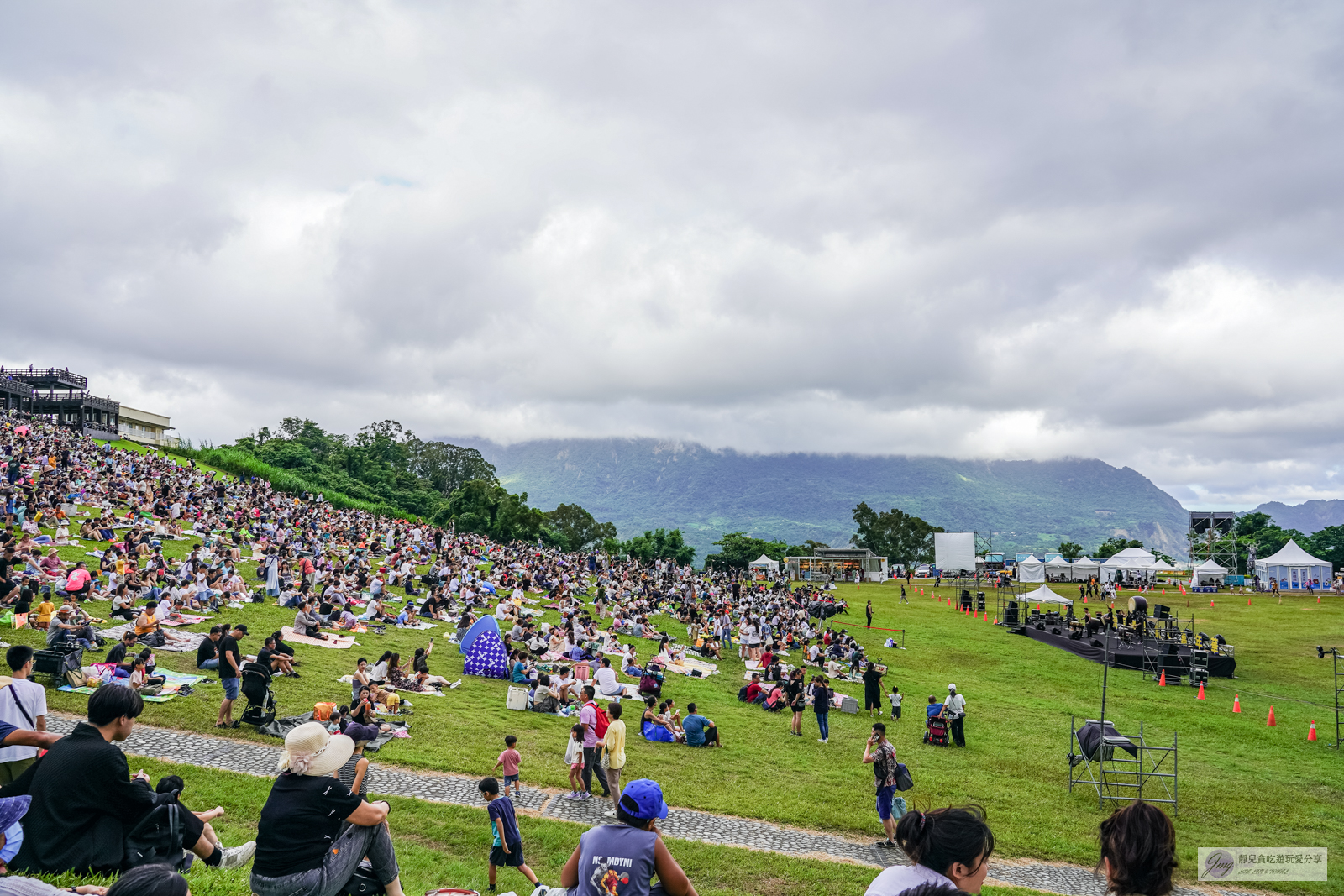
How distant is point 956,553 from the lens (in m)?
59.8

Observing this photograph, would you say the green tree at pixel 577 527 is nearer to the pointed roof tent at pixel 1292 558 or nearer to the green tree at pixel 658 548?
the green tree at pixel 658 548

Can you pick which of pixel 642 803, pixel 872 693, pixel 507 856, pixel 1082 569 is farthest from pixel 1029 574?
pixel 642 803

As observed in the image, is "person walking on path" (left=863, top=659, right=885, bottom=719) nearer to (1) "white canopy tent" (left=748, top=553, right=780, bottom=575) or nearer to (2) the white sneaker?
(2) the white sneaker

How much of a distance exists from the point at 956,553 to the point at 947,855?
60.6 metres

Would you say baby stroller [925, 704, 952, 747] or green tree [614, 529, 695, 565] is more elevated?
green tree [614, 529, 695, 565]

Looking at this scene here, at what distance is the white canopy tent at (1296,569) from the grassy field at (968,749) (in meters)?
35.7

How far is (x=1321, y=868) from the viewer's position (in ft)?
15.7

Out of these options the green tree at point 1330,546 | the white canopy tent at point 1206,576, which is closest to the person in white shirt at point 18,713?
the white canopy tent at point 1206,576

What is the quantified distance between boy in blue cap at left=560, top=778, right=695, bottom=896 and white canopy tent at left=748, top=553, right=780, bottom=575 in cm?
6614

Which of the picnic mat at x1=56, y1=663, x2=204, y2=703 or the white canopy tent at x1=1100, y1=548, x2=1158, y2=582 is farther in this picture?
the white canopy tent at x1=1100, y1=548, x2=1158, y2=582

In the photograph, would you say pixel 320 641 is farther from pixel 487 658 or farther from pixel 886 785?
pixel 886 785

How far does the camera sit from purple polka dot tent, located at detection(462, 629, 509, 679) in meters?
18.5

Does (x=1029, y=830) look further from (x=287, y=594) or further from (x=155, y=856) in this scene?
(x=287, y=594)

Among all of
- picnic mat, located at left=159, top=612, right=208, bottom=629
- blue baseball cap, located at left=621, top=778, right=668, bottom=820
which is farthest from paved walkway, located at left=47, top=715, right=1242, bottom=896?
picnic mat, located at left=159, top=612, right=208, bottom=629
